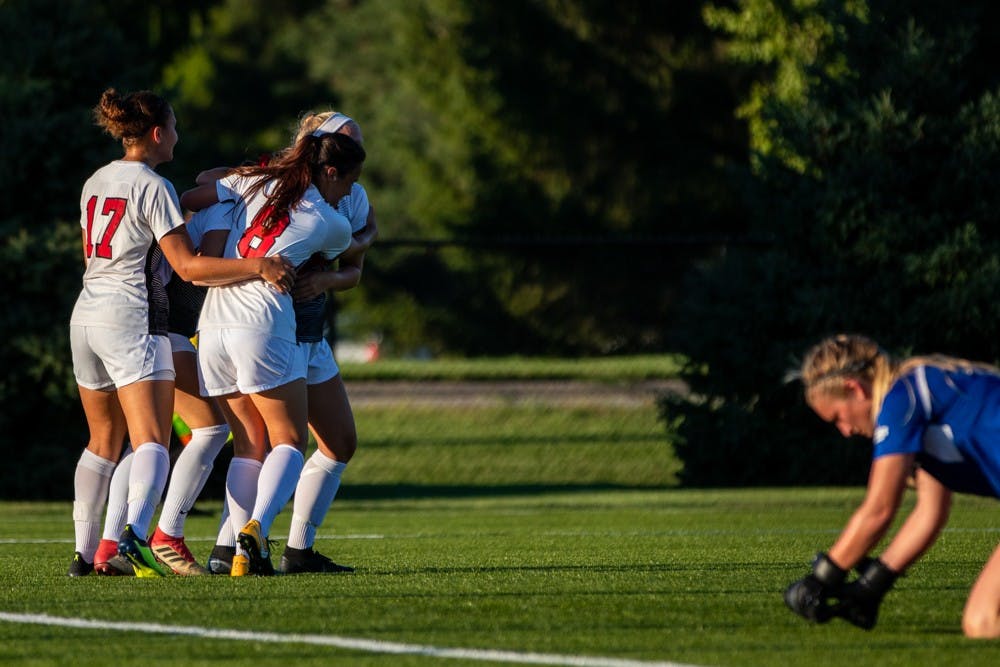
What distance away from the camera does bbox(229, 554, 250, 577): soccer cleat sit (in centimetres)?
688

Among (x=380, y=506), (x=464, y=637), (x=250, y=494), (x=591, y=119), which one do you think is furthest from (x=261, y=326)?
(x=591, y=119)

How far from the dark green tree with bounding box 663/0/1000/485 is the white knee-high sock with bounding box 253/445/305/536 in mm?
8935

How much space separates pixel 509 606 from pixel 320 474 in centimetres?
168

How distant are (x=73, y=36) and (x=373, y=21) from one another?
113 ft

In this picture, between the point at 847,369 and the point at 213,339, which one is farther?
the point at 213,339

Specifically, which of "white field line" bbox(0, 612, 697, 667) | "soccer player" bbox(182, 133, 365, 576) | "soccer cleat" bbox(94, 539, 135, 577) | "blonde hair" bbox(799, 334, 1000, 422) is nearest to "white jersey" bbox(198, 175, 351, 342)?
"soccer player" bbox(182, 133, 365, 576)

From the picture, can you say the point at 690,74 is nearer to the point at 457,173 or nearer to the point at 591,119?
the point at 591,119

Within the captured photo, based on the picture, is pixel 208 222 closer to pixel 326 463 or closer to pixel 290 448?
pixel 290 448

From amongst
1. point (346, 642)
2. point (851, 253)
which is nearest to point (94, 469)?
point (346, 642)

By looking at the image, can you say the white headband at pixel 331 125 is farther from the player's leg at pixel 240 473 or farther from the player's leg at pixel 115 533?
the player's leg at pixel 115 533

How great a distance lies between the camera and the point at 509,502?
49.1 ft

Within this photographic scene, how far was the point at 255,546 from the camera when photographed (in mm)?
6840

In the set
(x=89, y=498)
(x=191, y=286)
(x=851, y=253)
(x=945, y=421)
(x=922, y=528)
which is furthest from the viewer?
(x=851, y=253)

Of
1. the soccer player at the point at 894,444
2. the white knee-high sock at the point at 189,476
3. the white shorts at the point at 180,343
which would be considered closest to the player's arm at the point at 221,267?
the white shorts at the point at 180,343
